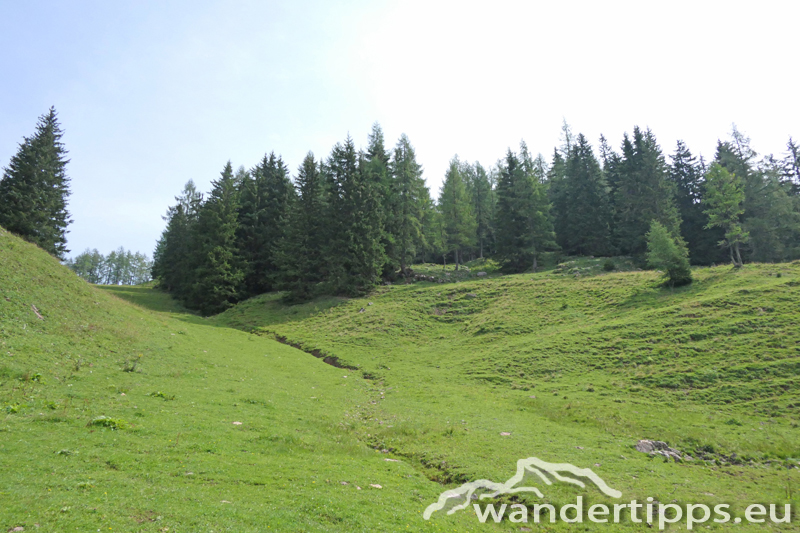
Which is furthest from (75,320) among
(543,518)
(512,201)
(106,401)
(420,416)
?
(512,201)

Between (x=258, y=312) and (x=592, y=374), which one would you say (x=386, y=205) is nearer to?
(x=258, y=312)

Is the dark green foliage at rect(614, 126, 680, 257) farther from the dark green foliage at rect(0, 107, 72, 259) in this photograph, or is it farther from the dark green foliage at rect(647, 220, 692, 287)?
the dark green foliage at rect(0, 107, 72, 259)

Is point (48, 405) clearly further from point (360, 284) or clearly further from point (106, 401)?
point (360, 284)

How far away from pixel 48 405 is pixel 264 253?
54023mm

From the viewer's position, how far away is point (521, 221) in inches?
2675

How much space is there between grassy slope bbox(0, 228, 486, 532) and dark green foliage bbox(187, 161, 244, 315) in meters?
29.9

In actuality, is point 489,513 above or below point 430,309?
below

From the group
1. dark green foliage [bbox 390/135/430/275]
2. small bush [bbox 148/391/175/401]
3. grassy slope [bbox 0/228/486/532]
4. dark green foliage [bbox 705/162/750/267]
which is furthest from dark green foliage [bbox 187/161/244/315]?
dark green foliage [bbox 705/162/750/267]

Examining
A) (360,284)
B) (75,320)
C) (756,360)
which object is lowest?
(756,360)

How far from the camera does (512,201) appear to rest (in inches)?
2714

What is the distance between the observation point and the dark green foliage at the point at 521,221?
66188mm

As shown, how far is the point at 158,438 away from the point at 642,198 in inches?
3015

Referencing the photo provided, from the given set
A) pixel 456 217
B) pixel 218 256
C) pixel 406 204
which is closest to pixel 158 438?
pixel 218 256
